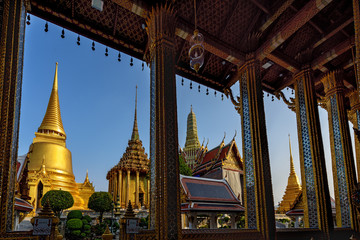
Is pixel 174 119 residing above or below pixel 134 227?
above

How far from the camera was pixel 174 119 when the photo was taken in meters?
5.45

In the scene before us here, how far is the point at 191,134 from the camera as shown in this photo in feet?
125

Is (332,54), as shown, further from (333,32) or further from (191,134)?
(191,134)

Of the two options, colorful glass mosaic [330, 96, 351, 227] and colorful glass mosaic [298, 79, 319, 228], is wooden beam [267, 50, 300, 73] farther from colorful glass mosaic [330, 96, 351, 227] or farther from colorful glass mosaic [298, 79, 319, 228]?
colorful glass mosaic [330, 96, 351, 227]

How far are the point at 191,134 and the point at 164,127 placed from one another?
32.9 meters

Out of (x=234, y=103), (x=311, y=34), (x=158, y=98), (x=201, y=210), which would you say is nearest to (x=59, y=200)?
(x=201, y=210)

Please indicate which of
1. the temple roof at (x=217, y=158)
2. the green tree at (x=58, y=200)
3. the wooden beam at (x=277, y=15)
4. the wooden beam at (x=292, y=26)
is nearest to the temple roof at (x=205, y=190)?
→ the wooden beam at (x=292, y=26)

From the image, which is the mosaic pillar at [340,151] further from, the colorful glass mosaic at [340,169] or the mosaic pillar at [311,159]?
the mosaic pillar at [311,159]

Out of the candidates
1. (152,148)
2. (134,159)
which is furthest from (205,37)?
(134,159)

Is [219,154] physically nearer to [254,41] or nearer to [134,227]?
[254,41]

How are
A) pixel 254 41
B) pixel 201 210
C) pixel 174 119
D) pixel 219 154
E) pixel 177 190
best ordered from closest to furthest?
pixel 177 190 < pixel 174 119 < pixel 254 41 < pixel 201 210 < pixel 219 154

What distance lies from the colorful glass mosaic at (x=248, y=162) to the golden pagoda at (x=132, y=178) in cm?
1944

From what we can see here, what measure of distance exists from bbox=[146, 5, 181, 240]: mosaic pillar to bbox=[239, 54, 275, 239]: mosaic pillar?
7.33 feet

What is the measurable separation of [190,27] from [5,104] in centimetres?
409
